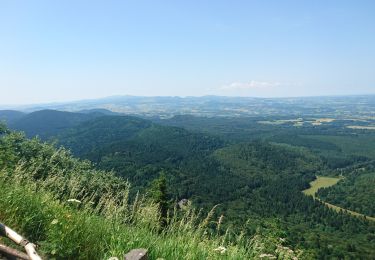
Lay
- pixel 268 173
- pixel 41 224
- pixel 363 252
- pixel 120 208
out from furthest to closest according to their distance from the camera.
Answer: pixel 268 173, pixel 363 252, pixel 120 208, pixel 41 224

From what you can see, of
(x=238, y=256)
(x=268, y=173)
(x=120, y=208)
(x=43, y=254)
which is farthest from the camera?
(x=268, y=173)

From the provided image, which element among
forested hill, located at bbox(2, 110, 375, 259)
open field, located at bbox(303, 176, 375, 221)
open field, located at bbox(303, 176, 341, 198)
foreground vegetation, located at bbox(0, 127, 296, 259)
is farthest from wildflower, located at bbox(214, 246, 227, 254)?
open field, located at bbox(303, 176, 341, 198)

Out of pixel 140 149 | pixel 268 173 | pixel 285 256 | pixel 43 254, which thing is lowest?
pixel 268 173

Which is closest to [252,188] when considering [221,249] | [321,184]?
[321,184]

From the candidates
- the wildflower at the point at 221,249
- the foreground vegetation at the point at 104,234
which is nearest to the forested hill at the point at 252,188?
the foreground vegetation at the point at 104,234

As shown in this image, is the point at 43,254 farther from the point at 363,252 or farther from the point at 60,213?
the point at 363,252

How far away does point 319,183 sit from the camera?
171000 millimetres

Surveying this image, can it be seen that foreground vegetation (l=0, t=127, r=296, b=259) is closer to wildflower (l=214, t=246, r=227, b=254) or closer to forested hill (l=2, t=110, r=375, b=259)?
wildflower (l=214, t=246, r=227, b=254)

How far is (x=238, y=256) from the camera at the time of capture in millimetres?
4324

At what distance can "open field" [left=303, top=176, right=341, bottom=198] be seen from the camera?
158 metres

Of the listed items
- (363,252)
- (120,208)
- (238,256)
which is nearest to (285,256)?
(238,256)

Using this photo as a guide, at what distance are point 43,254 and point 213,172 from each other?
A: 554ft

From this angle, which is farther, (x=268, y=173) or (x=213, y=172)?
(x=268, y=173)

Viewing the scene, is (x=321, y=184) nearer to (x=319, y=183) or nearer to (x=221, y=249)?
(x=319, y=183)
